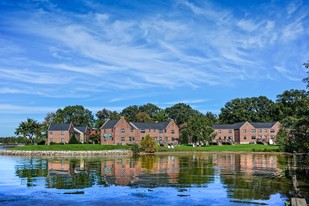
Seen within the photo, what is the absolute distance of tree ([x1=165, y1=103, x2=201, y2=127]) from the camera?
163625 mm

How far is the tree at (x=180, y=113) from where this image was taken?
164 meters

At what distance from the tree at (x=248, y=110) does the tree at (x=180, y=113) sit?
14981 millimetres

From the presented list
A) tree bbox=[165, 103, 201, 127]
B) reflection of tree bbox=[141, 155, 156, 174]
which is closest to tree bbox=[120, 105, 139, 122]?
tree bbox=[165, 103, 201, 127]

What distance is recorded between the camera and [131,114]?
177 meters

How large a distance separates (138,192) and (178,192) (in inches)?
117

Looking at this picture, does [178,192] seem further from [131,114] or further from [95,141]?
[131,114]

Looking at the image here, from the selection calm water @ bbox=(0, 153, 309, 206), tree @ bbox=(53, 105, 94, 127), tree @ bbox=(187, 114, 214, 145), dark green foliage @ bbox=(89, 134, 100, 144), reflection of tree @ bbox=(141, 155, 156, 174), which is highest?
tree @ bbox=(53, 105, 94, 127)

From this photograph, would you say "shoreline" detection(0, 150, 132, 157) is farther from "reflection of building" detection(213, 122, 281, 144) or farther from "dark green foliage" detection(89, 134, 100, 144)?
"reflection of building" detection(213, 122, 281, 144)

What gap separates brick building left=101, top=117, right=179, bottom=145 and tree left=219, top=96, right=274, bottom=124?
38.2 meters

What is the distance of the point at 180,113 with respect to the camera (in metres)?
164

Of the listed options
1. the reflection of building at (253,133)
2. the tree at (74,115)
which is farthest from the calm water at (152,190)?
the tree at (74,115)

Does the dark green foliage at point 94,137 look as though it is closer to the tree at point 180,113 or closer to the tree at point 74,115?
the tree at point 74,115

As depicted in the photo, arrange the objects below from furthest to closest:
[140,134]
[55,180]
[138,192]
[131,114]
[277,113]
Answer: [131,114] → [277,113] → [140,134] → [55,180] → [138,192]

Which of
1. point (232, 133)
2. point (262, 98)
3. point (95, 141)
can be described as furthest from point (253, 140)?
point (95, 141)
